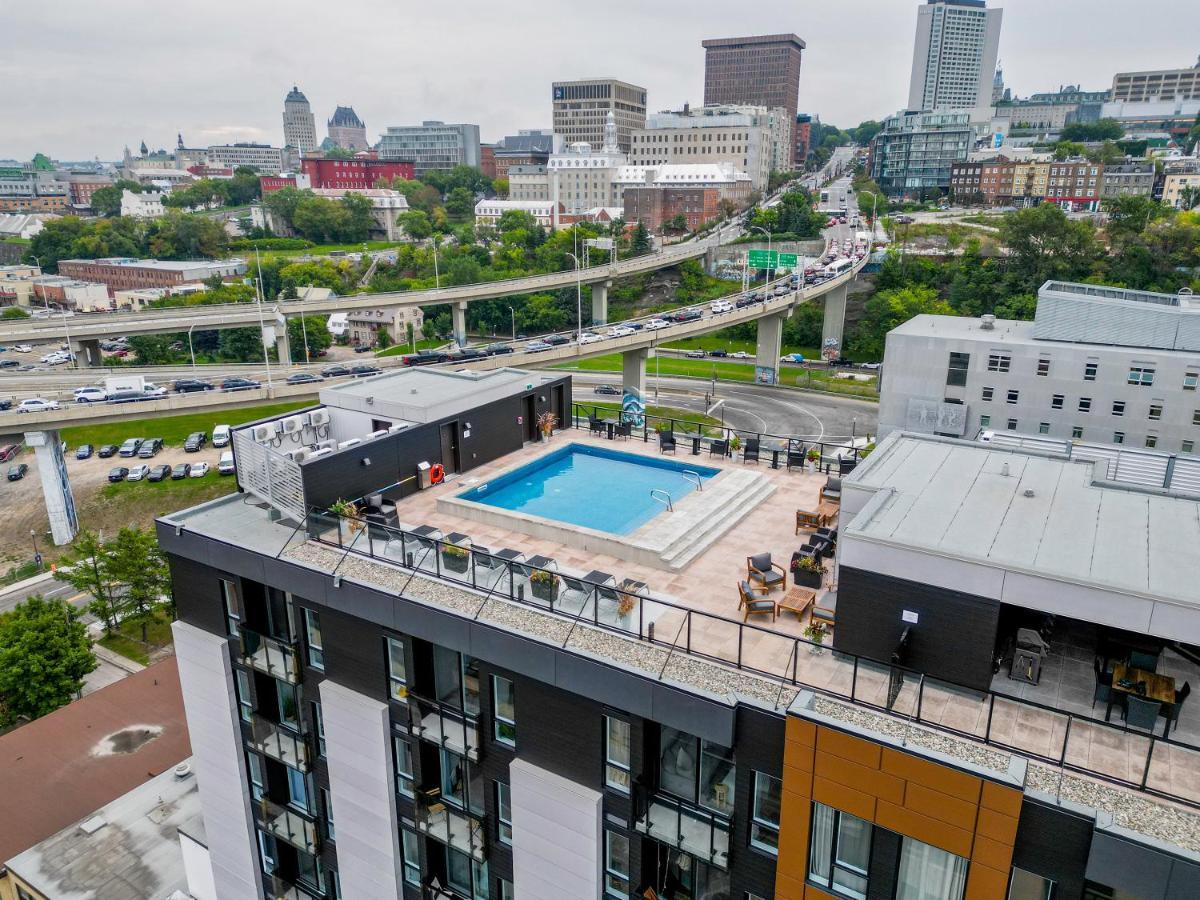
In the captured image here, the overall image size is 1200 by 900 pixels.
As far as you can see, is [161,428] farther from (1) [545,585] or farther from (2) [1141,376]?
(2) [1141,376]

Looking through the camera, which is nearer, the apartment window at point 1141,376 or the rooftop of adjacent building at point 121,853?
the rooftop of adjacent building at point 121,853

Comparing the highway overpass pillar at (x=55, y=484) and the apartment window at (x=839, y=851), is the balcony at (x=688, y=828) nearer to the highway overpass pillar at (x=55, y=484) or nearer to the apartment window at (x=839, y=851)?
the apartment window at (x=839, y=851)

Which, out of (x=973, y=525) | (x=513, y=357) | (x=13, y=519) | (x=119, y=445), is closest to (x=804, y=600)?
(x=973, y=525)

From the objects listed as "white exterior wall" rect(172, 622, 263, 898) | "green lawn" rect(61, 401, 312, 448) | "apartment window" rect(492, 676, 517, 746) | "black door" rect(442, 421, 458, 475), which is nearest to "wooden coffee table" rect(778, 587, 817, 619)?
"apartment window" rect(492, 676, 517, 746)

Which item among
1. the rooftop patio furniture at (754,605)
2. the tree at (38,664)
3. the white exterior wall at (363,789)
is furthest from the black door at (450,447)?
the tree at (38,664)

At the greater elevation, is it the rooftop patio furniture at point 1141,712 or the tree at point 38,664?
the rooftop patio furniture at point 1141,712

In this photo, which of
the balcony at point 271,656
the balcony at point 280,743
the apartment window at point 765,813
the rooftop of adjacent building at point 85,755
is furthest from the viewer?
the rooftop of adjacent building at point 85,755
